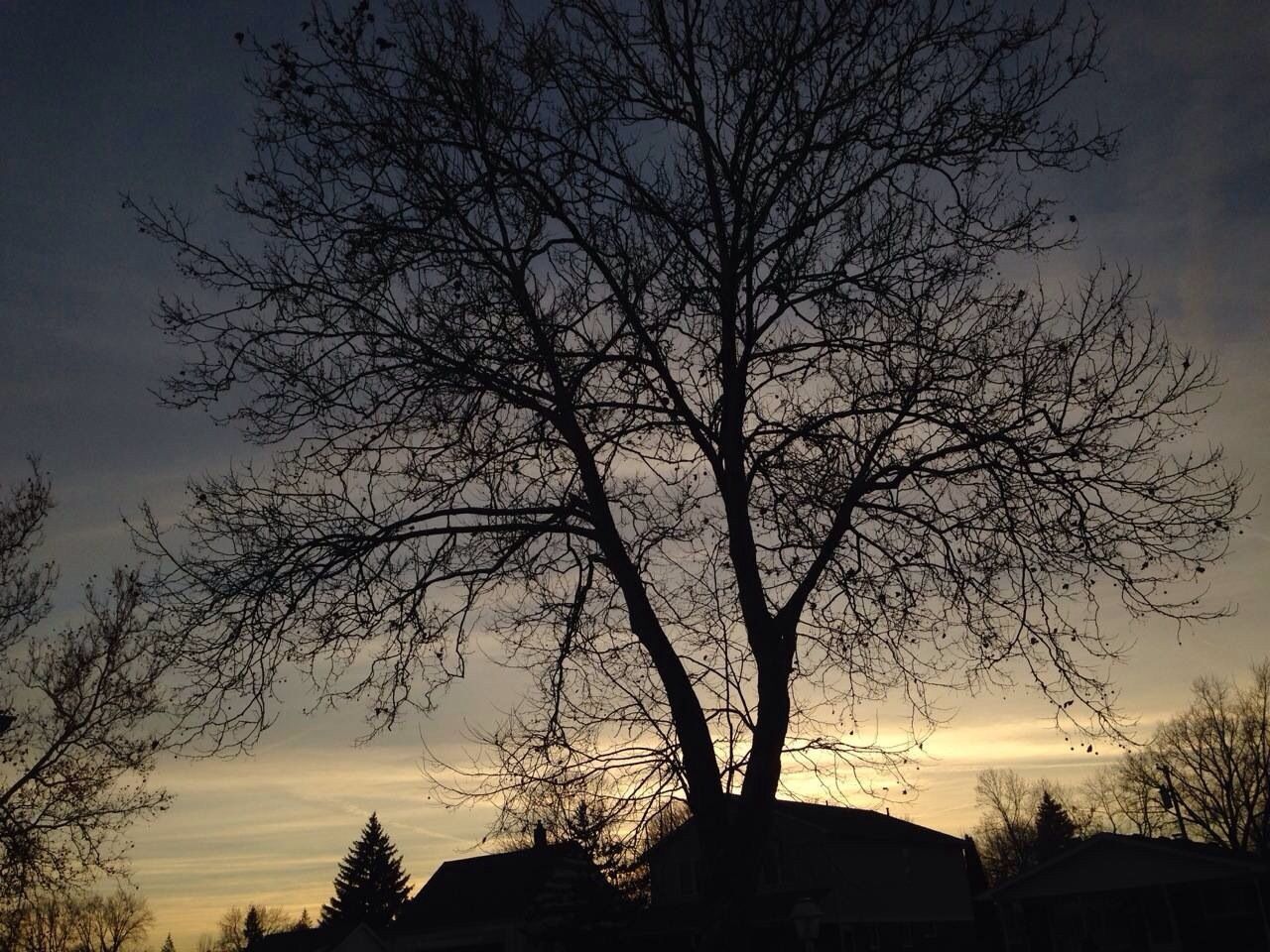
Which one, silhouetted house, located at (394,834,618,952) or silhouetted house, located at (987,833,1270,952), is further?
silhouetted house, located at (394,834,618,952)

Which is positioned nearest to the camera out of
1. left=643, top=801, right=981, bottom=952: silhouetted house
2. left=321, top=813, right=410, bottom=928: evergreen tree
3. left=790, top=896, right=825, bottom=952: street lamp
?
left=790, top=896, right=825, bottom=952: street lamp

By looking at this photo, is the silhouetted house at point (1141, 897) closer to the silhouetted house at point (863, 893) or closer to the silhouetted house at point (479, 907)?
the silhouetted house at point (863, 893)

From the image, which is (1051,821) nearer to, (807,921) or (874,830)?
(874,830)

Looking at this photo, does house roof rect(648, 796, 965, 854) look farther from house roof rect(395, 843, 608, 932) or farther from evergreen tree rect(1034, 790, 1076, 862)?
evergreen tree rect(1034, 790, 1076, 862)

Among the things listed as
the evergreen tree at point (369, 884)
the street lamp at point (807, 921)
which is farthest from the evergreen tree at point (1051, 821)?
the street lamp at point (807, 921)

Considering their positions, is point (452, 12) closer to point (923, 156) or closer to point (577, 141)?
point (577, 141)

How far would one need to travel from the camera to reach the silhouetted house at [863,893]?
30156mm

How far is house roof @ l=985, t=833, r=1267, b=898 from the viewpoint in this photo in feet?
95.6

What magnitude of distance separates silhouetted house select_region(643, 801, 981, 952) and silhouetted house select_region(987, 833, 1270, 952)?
2001 millimetres

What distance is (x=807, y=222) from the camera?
827 cm

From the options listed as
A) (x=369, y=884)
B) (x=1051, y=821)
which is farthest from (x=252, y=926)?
(x=1051, y=821)

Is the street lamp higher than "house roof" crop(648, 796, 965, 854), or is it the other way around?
"house roof" crop(648, 796, 965, 854)

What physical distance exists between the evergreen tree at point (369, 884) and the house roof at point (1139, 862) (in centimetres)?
5014

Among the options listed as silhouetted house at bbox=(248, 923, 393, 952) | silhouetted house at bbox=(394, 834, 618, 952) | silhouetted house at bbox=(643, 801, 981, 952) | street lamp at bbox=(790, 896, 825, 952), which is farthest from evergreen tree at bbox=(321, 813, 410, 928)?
street lamp at bbox=(790, 896, 825, 952)
